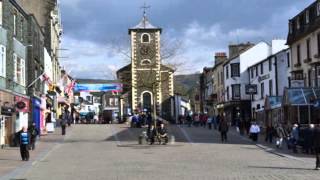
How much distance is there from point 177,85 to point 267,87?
3737 centimetres

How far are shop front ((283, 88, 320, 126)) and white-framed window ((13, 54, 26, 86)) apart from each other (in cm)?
1723

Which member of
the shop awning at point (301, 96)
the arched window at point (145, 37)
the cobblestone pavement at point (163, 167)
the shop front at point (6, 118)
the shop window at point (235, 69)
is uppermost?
the arched window at point (145, 37)

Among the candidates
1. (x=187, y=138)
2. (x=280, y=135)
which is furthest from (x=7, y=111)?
(x=280, y=135)

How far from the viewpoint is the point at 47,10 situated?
71.6 meters

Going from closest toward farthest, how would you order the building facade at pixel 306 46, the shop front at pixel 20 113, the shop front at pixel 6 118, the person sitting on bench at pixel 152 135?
the shop front at pixel 6 118 < the shop front at pixel 20 113 < the person sitting on bench at pixel 152 135 < the building facade at pixel 306 46

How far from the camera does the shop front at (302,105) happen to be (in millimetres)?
41031

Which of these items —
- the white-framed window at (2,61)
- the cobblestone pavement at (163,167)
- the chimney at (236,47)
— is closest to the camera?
the cobblestone pavement at (163,167)

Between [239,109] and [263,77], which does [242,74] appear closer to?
[239,109]

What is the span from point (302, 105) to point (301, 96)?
→ 606 mm

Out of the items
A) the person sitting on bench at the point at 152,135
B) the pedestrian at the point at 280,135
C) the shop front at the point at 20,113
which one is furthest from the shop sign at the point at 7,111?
the pedestrian at the point at 280,135

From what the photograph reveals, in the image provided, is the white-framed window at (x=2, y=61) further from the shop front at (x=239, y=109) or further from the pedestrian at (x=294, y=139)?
the shop front at (x=239, y=109)

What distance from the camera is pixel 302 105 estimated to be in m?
41.1

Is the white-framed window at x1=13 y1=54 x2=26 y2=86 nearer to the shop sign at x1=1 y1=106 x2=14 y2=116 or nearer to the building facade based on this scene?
the shop sign at x1=1 y1=106 x2=14 y2=116

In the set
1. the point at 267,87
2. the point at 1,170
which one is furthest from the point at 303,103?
the point at 267,87
